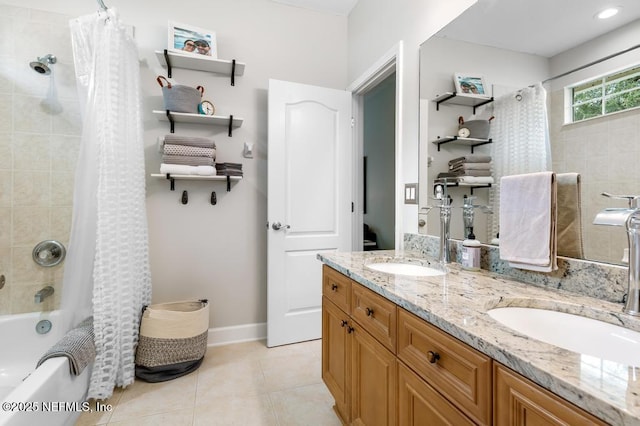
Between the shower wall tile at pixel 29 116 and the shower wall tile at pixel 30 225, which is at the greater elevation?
the shower wall tile at pixel 29 116

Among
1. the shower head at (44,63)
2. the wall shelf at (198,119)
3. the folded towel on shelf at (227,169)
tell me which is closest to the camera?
the shower head at (44,63)

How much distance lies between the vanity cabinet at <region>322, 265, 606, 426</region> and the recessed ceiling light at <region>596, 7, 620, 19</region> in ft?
3.59

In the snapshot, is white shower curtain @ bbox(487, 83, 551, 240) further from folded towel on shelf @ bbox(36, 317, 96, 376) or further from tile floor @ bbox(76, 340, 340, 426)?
folded towel on shelf @ bbox(36, 317, 96, 376)

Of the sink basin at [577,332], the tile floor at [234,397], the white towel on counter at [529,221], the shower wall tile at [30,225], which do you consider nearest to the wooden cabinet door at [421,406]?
the sink basin at [577,332]

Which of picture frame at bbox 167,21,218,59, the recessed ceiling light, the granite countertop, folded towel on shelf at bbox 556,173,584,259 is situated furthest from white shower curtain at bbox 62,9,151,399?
the recessed ceiling light

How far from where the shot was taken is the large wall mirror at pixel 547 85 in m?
0.92

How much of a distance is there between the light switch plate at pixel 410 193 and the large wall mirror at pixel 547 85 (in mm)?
132

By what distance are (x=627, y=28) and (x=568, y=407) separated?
1.08 metres

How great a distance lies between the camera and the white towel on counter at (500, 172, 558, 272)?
3.28 feet

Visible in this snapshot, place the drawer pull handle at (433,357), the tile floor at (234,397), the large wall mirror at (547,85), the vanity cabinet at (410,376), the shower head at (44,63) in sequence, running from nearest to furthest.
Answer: the vanity cabinet at (410,376) < the drawer pull handle at (433,357) < the large wall mirror at (547,85) < the tile floor at (234,397) < the shower head at (44,63)

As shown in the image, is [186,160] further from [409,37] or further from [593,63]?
[593,63]

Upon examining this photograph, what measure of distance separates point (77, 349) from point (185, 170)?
3.91ft

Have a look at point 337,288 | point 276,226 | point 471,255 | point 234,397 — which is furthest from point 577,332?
point 276,226

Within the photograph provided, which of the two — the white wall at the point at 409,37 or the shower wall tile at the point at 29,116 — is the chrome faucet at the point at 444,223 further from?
the shower wall tile at the point at 29,116
